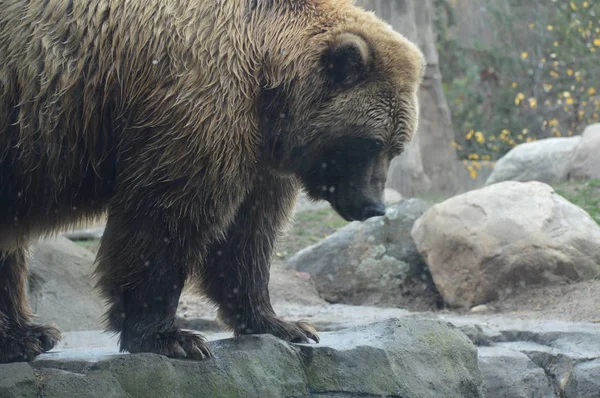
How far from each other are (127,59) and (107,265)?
0.97 metres

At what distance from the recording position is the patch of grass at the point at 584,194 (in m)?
8.65

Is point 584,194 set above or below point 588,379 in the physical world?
below

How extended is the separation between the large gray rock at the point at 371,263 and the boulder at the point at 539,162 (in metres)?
2.73

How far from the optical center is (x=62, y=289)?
25.2ft

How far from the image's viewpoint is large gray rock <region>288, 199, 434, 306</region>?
816 centimetres

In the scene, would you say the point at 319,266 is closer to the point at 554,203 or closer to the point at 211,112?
the point at 554,203

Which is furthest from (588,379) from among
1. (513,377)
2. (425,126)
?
(425,126)

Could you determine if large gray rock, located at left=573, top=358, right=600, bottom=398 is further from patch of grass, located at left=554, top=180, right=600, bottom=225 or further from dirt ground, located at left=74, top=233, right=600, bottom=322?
patch of grass, located at left=554, top=180, right=600, bottom=225

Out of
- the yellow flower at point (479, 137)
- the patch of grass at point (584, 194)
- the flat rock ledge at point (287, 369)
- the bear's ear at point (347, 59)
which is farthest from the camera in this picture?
the yellow flower at point (479, 137)

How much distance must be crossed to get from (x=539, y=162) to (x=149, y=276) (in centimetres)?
804

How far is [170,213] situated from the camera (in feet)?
13.0

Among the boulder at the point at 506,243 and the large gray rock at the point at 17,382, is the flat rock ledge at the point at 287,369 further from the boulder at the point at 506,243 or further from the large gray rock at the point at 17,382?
the boulder at the point at 506,243

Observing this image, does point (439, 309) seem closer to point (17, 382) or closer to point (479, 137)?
point (17, 382)

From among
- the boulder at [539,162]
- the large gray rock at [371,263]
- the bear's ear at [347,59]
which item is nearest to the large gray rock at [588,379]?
the bear's ear at [347,59]
